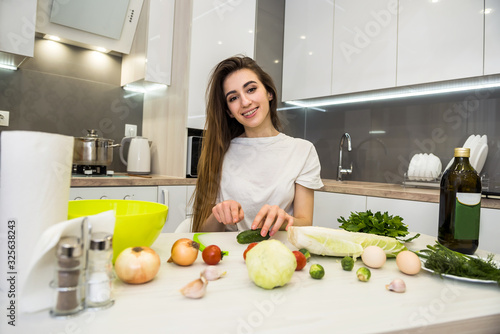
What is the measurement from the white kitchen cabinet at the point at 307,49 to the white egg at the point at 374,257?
2.15 metres

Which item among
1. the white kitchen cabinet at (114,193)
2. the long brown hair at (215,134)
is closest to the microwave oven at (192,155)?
the white kitchen cabinet at (114,193)

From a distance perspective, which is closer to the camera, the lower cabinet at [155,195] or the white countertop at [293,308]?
the white countertop at [293,308]

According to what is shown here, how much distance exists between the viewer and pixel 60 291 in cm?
42

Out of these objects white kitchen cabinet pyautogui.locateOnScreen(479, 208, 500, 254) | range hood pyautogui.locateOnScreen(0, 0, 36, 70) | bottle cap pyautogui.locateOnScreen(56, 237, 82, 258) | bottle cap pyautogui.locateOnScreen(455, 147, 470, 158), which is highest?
range hood pyautogui.locateOnScreen(0, 0, 36, 70)

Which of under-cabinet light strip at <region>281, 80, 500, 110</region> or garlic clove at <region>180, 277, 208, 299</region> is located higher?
under-cabinet light strip at <region>281, 80, 500, 110</region>

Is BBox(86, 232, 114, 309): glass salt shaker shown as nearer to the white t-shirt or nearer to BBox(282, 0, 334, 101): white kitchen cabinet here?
the white t-shirt

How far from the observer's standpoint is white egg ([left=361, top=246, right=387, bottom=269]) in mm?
685

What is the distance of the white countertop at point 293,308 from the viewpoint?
414 mm

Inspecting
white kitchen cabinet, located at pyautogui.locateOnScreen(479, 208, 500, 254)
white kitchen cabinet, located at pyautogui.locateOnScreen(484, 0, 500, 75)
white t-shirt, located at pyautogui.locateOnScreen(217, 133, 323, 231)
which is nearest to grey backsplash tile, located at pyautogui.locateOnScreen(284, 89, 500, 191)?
white kitchen cabinet, located at pyautogui.locateOnScreen(484, 0, 500, 75)

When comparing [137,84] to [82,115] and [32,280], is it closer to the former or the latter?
[82,115]

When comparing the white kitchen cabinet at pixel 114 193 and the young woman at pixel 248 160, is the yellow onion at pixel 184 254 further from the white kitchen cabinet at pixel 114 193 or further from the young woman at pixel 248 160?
the white kitchen cabinet at pixel 114 193

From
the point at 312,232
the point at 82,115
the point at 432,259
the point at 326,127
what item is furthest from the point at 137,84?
the point at 432,259

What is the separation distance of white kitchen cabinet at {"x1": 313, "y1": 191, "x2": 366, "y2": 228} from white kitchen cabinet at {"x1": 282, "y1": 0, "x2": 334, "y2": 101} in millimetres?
905

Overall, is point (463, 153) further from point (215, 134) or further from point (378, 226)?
point (215, 134)
